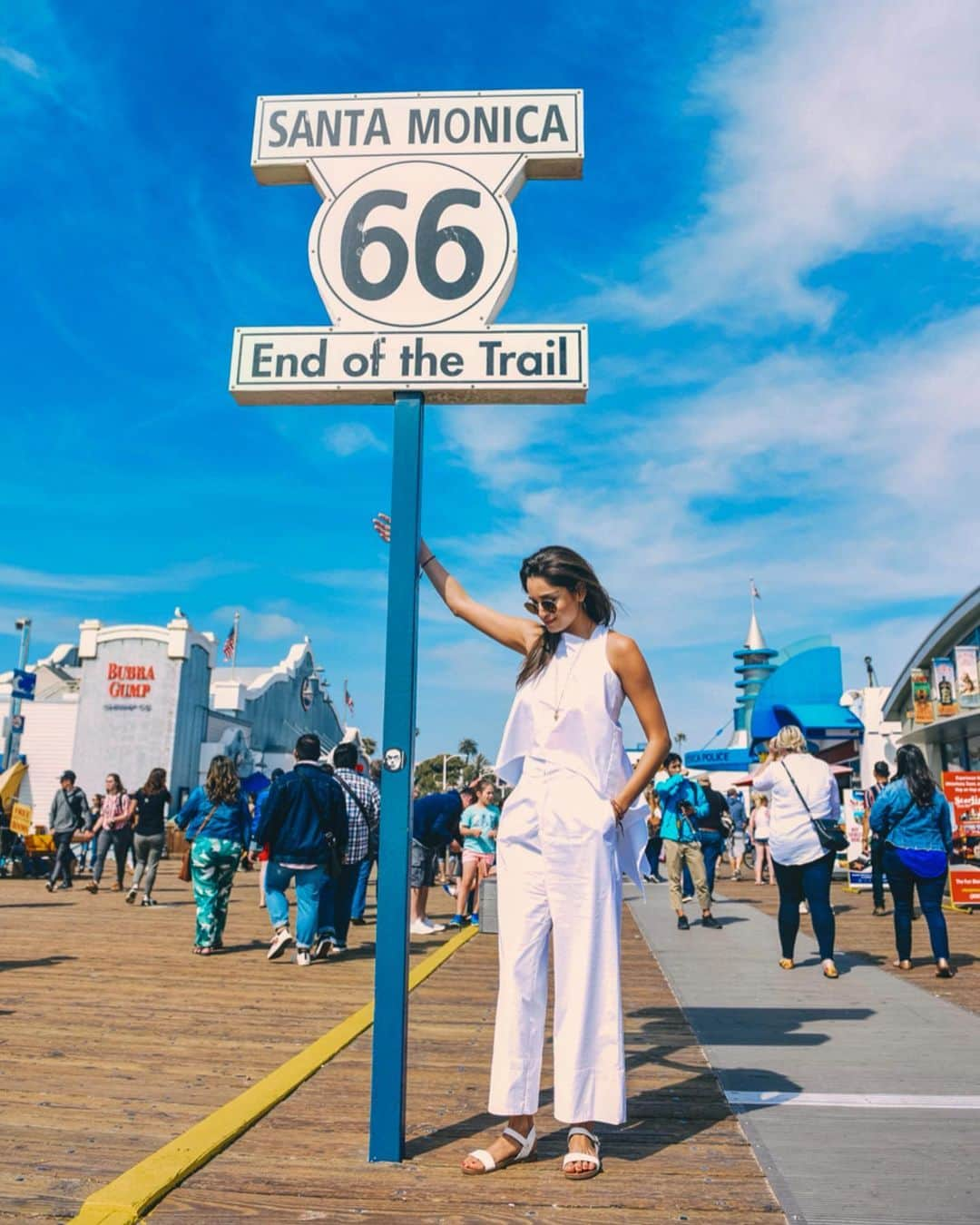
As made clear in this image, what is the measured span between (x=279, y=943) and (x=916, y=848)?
529cm

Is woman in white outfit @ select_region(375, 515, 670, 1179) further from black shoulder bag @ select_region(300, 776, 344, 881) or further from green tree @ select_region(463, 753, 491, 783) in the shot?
green tree @ select_region(463, 753, 491, 783)

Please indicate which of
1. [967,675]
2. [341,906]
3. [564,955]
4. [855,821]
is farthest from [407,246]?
[967,675]

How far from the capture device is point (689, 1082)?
4246 mm

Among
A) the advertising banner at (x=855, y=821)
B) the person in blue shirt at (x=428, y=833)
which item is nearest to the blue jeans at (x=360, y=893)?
the person in blue shirt at (x=428, y=833)

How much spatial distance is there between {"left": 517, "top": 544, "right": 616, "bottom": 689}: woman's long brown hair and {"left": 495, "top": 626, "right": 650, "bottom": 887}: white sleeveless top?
4 cm

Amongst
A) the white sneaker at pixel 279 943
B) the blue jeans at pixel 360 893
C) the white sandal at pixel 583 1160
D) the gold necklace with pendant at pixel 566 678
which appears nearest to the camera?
the white sandal at pixel 583 1160

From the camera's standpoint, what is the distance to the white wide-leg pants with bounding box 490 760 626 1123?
307cm

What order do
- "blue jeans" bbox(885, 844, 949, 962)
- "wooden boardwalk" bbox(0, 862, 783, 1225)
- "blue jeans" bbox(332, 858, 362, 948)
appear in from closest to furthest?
1. "wooden boardwalk" bbox(0, 862, 783, 1225)
2. "blue jeans" bbox(885, 844, 949, 962)
3. "blue jeans" bbox(332, 858, 362, 948)

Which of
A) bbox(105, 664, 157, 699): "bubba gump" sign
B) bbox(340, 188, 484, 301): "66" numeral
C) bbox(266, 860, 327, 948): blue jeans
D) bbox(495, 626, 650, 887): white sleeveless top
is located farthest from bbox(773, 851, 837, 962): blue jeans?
bbox(105, 664, 157, 699): "bubba gump" sign

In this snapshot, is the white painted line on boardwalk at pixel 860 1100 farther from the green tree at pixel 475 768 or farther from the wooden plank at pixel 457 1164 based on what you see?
the green tree at pixel 475 768

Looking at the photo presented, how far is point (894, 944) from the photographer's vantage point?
991cm

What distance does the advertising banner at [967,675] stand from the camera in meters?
21.8

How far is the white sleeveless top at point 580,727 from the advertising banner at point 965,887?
36.9ft

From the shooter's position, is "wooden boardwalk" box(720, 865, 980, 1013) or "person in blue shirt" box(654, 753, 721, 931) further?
"person in blue shirt" box(654, 753, 721, 931)
